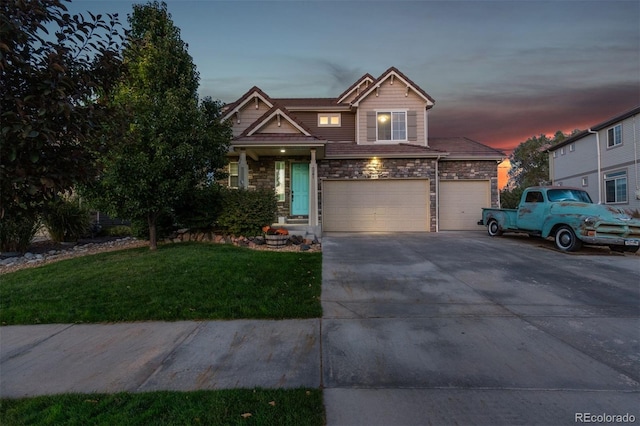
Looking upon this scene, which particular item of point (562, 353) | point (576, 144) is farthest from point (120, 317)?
point (576, 144)

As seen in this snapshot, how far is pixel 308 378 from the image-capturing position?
3127 mm

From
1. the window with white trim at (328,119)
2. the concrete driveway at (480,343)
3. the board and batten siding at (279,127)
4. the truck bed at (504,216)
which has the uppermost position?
the window with white trim at (328,119)

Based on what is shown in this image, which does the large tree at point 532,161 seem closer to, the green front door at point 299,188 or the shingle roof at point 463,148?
the shingle roof at point 463,148

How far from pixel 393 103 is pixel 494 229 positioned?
743 cm

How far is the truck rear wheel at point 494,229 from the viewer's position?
13011 millimetres

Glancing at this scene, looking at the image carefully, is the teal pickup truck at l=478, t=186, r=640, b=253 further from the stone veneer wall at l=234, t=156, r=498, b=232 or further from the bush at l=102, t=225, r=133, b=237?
the bush at l=102, t=225, r=133, b=237

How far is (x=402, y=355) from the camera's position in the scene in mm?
3588

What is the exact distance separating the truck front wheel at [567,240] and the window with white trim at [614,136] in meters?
13.4

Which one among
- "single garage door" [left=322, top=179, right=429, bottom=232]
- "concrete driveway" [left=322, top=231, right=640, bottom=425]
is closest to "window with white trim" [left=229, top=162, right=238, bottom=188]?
"single garage door" [left=322, top=179, right=429, bottom=232]

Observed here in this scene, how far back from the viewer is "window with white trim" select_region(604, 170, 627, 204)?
18.4 metres

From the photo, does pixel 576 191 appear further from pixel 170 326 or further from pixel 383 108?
pixel 170 326

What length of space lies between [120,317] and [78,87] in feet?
11.0

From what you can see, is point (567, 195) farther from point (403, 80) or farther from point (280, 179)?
point (280, 179)

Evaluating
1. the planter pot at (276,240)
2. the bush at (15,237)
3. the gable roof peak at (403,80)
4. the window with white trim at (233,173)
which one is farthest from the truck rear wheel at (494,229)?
the bush at (15,237)
